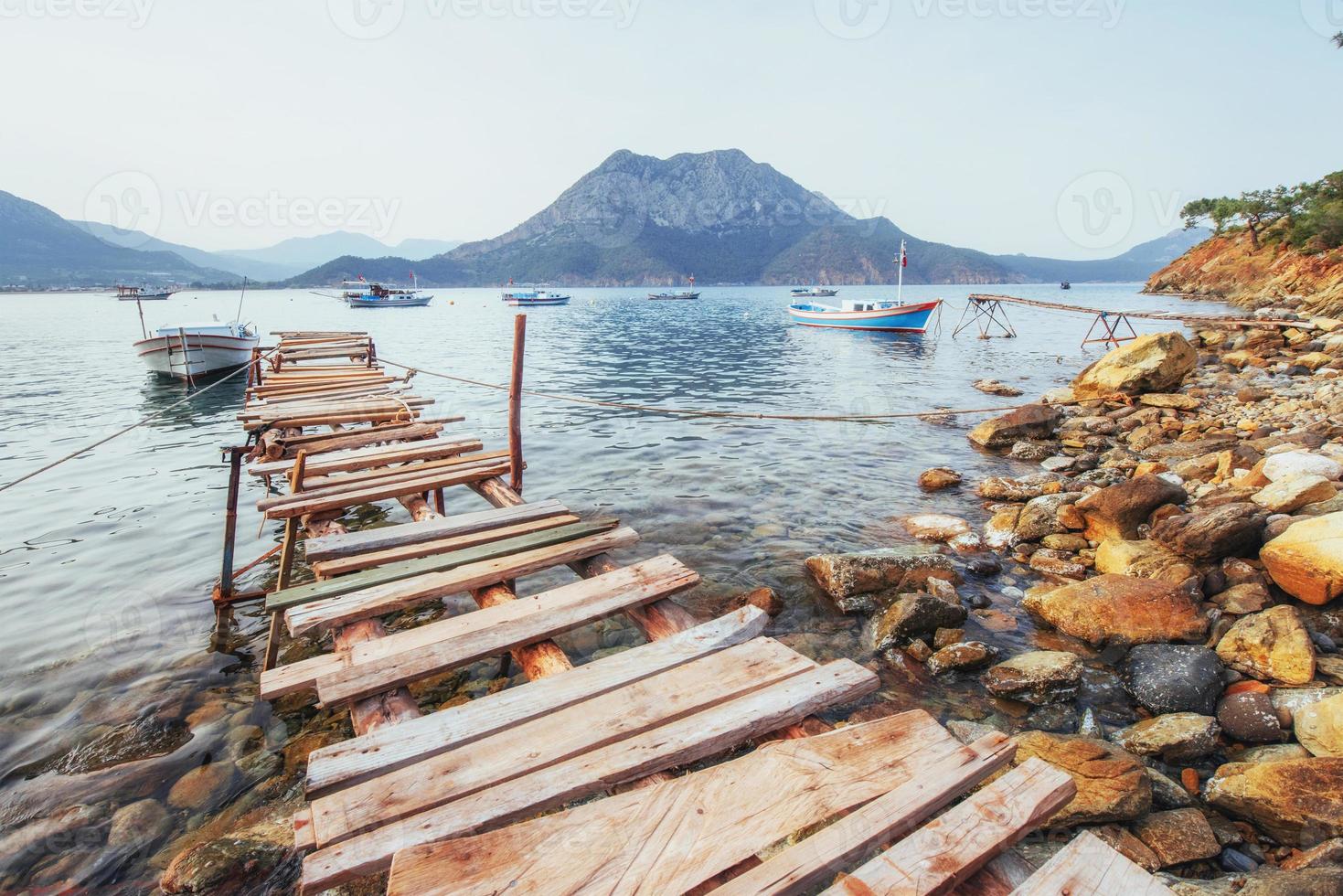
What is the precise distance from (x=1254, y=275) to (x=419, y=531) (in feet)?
295

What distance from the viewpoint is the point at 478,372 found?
33938 millimetres

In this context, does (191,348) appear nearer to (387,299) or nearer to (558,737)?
(558,737)

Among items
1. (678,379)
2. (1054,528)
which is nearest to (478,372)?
(678,379)

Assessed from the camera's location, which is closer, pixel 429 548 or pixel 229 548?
pixel 429 548

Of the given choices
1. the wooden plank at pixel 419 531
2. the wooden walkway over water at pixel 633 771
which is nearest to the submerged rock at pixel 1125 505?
the wooden walkway over water at pixel 633 771

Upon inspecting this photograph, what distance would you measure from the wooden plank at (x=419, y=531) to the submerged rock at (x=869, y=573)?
3.67 meters

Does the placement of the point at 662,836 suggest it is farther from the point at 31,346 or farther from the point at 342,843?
the point at 31,346

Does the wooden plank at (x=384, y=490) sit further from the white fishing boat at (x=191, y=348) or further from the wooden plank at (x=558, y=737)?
the white fishing boat at (x=191, y=348)

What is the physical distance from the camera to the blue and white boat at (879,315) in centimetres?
4934

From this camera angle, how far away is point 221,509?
11297mm

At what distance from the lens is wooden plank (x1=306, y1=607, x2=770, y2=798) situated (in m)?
2.71

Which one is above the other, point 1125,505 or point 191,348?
point 191,348

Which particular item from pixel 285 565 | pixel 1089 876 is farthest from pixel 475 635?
pixel 285 565

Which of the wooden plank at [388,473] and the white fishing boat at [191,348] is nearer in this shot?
the wooden plank at [388,473]
